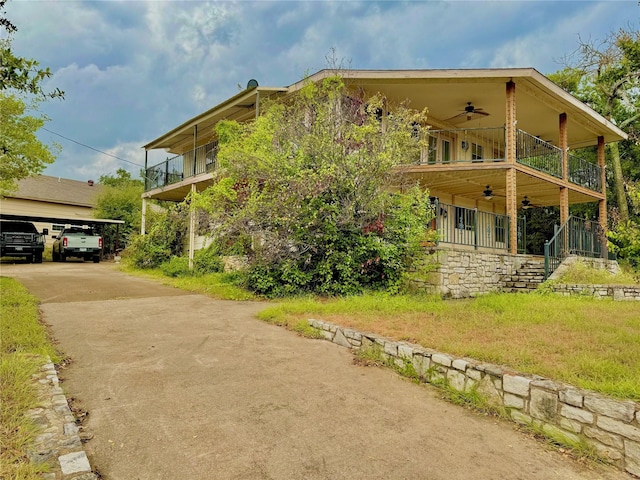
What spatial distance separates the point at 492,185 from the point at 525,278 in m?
4.64

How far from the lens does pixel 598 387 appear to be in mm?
2934

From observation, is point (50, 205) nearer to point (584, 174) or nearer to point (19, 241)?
point (19, 241)

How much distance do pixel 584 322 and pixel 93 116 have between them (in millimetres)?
27545

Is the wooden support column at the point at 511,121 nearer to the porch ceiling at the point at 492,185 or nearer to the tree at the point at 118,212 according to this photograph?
the porch ceiling at the point at 492,185

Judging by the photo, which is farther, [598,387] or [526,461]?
[598,387]

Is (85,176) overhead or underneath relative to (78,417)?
overhead

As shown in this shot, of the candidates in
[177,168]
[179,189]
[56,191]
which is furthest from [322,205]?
[56,191]

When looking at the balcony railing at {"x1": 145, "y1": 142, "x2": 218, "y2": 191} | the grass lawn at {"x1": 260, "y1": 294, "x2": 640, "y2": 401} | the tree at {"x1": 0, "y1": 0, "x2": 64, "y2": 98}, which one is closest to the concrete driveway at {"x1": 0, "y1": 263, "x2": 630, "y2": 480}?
the grass lawn at {"x1": 260, "y1": 294, "x2": 640, "y2": 401}

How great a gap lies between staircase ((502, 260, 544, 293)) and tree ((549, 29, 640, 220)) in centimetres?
900

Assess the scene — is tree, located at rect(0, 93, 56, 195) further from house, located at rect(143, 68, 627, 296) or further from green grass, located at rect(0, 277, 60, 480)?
green grass, located at rect(0, 277, 60, 480)

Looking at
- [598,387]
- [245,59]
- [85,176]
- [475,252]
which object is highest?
[245,59]

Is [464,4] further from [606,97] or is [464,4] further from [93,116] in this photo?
[93,116]

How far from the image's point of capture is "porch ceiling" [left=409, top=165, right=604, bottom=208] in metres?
11.9

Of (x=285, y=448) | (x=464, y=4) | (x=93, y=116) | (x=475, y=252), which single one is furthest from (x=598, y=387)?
(x=93, y=116)
